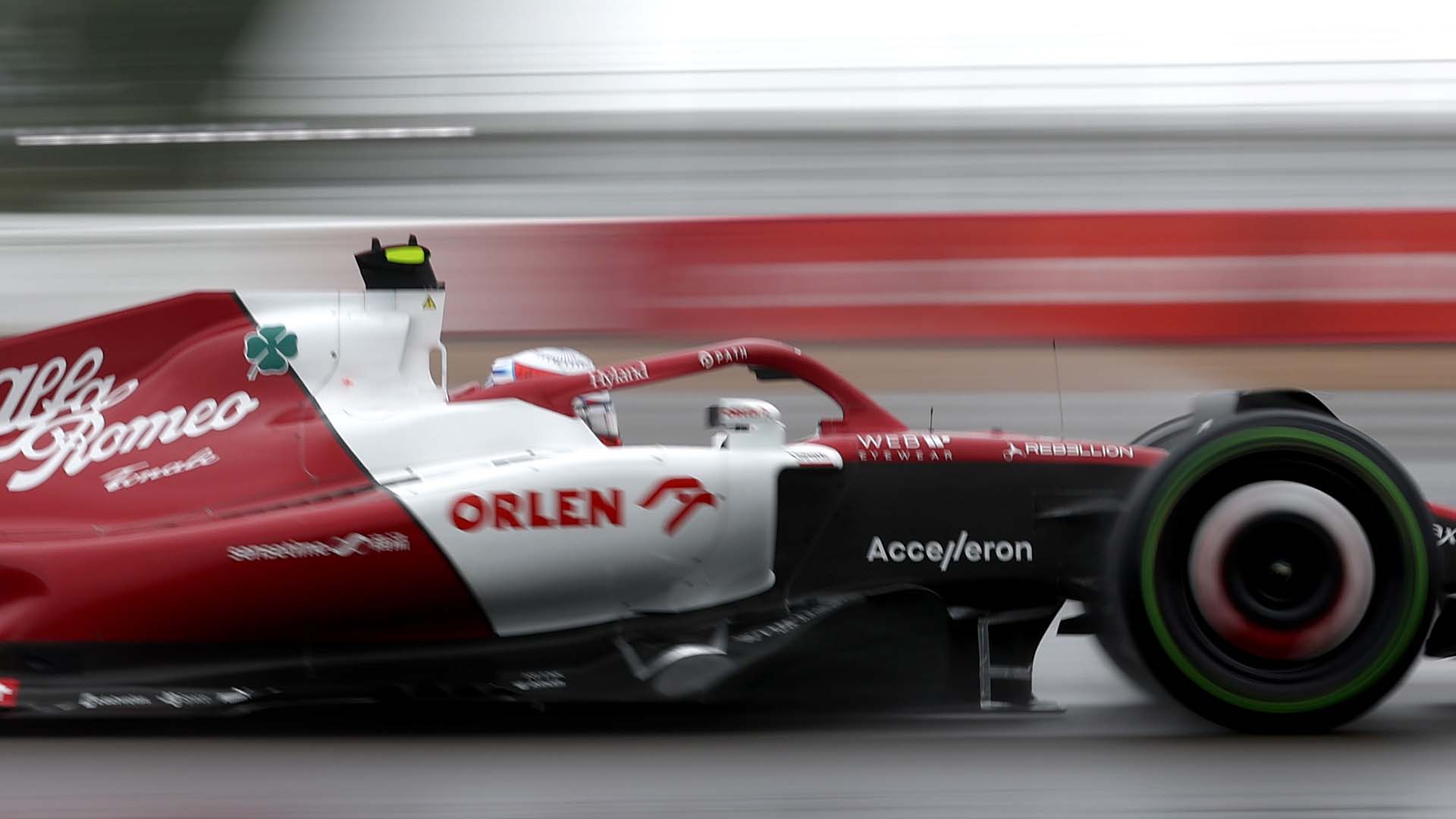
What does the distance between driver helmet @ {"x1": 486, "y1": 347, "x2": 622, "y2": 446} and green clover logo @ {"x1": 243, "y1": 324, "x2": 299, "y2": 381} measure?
1.68 ft

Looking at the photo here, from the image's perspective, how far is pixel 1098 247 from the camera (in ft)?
26.9

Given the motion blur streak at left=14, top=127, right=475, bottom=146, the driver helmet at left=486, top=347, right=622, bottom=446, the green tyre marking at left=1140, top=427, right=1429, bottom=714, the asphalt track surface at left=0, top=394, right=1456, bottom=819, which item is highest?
the motion blur streak at left=14, top=127, right=475, bottom=146

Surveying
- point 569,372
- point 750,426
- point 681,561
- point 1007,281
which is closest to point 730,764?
point 681,561

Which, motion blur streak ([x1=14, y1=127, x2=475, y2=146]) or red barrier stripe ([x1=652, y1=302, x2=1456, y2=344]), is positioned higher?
motion blur streak ([x1=14, y1=127, x2=475, y2=146])

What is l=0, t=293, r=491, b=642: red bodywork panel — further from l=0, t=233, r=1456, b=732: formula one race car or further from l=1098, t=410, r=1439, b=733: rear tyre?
l=1098, t=410, r=1439, b=733: rear tyre

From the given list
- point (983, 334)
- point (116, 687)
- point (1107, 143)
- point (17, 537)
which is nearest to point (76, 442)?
point (17, 537)

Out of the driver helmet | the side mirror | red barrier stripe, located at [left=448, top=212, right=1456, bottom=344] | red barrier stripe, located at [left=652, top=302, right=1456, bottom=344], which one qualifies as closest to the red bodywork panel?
the driver helmet

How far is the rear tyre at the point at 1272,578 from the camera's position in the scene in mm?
3785

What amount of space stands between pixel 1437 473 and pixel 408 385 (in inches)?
224

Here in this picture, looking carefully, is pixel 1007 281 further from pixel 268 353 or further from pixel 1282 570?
pixel 268 353

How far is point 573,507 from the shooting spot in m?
3.80

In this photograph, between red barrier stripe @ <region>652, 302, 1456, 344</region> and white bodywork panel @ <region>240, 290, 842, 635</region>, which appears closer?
white bodywork panel @ <region>240, 290, 842, 635</region>

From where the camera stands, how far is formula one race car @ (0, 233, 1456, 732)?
3.74m

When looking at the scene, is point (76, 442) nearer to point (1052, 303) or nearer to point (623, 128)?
point (1052, 303)
